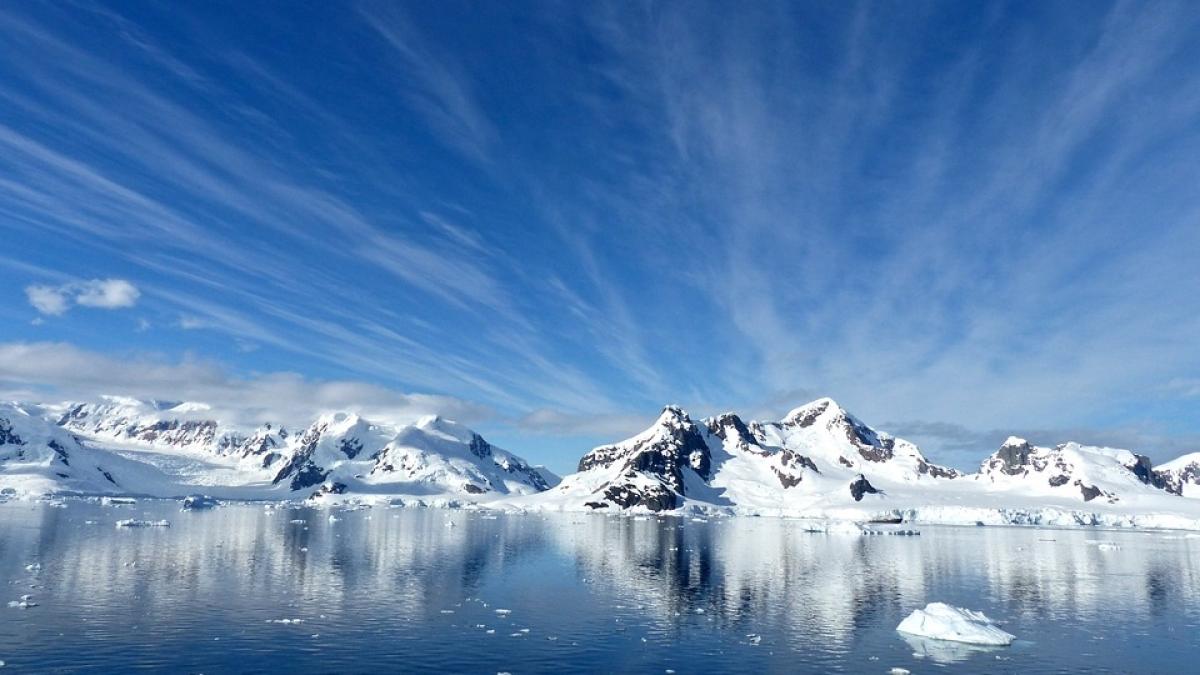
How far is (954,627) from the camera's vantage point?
61969 millimetres

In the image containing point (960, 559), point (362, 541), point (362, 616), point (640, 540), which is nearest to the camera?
point (362, 616)

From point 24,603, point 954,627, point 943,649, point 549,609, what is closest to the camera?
point 943,649

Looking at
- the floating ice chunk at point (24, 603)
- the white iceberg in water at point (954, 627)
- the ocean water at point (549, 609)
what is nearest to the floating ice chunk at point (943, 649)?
the ocean water at point (549, 609)

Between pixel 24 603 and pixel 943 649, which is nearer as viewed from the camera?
pixel 943 649

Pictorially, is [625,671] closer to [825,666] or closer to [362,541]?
[825,666]

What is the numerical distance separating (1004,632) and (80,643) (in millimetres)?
70168

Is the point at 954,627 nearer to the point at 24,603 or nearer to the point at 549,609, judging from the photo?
the point at 549,609

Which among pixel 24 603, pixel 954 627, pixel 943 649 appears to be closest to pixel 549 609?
pixel 943 649

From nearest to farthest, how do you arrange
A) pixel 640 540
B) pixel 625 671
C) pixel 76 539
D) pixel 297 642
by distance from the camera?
pixel 625 671 → pixel 297 642 → pixel 76 539 → pixel 640 540

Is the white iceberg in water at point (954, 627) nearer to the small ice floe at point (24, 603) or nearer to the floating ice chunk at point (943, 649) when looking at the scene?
the floating ice chunk at point (943, 649)

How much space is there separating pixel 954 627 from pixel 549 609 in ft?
116

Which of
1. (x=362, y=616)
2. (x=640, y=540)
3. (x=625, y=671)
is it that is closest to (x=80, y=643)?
(x=362, y=616)

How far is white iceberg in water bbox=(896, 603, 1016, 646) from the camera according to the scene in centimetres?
6050

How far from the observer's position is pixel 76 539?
129000 mm
